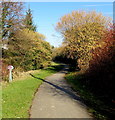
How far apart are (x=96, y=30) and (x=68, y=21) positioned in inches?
359

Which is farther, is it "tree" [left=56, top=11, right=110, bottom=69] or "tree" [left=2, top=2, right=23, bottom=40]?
"tree" [left=56, top=11, right=110, bottom=69]

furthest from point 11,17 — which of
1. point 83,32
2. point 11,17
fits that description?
point 83,32

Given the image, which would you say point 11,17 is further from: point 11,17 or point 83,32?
point 83,32

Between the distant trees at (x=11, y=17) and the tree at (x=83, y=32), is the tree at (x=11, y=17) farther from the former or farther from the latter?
the tree at (x=83, y=32)

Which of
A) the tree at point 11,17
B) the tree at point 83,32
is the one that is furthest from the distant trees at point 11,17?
the tree at point 83,32

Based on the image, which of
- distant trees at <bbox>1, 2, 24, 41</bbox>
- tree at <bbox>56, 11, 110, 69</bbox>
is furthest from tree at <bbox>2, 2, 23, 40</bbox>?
tree at <bbox>56, 11, 110, 69</bbox>

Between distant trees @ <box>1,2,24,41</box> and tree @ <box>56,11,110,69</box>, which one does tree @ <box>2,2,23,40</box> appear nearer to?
distant trees @ <box>1,2,24,41</box>

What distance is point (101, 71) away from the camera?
992 cm

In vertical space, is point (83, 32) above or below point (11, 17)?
below

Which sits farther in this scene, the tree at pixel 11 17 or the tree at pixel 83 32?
the tree at pixel 83 32

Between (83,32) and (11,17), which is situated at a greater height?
(11,17)

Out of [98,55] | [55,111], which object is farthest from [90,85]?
[55,111]

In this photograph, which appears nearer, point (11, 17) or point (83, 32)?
point (11, 17)

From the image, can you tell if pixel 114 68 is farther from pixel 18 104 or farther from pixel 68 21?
pixel 68 21
